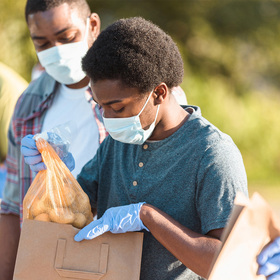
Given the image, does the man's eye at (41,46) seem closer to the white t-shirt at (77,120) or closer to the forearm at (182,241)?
the white t-shirt at (77,120)

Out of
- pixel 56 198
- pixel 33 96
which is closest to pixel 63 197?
pixel 56 198

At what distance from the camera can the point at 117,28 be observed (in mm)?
1914

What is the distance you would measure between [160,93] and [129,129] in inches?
7.1

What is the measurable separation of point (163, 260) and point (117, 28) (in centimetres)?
88

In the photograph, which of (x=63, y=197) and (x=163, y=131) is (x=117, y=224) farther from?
(x=163, y=131)

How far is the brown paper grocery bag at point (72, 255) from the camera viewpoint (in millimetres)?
1797

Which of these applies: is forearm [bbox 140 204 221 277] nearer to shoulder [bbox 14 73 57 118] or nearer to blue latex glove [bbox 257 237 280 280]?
blue latex glove [bbox 257 237 280 280]

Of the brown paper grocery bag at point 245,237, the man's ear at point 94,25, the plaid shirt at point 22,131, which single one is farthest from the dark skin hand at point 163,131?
the man's ear at point 94,25

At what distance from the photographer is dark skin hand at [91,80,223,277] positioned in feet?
5.63

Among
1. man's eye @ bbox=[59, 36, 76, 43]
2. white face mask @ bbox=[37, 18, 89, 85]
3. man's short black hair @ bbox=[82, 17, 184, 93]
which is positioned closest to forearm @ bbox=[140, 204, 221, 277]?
man's short black hair @ bbox=[82, 17, 184, 93]

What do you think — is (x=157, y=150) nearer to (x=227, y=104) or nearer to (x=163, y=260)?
(x=163, y=260)

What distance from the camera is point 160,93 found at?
6.40 feet

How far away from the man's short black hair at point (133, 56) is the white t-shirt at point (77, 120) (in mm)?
728

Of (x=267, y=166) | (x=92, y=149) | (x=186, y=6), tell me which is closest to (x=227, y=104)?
(x=267, y=166)
